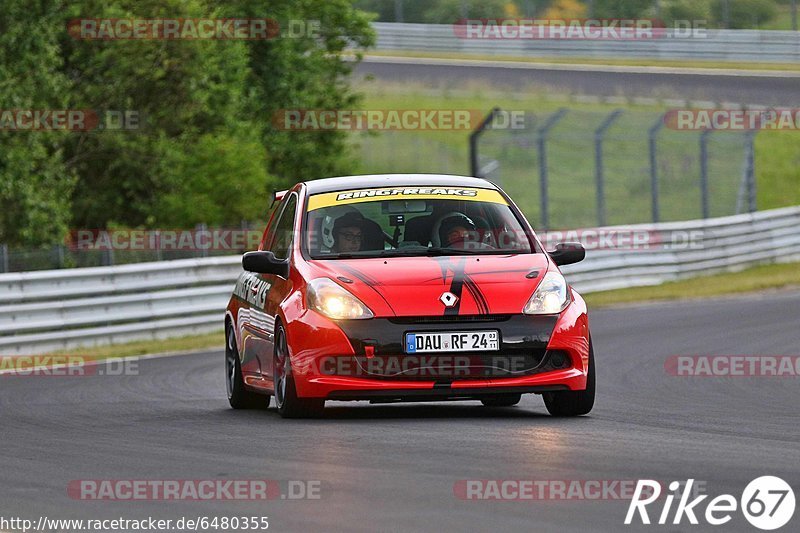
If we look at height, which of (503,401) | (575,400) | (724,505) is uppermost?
(724,505)

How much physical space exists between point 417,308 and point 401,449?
146 centimetres

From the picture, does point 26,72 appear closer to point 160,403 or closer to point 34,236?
point 34,236

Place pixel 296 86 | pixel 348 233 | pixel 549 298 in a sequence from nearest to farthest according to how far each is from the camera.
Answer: pixel 549 298, pixel 348 233, pixel 296 86

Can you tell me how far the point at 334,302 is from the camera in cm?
966

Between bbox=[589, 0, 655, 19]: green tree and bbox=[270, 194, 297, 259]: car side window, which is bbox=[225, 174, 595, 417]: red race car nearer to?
bbox=[270, 194, 297, 259]: car side window

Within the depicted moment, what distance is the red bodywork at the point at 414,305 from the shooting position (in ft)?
31.2

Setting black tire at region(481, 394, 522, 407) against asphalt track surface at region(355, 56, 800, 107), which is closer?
black tire at region(481, 394, 522, 407)

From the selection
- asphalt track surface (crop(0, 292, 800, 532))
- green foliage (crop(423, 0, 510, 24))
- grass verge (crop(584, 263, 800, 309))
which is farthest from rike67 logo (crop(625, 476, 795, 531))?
green foliage (crop(423, 0, 510, 24))

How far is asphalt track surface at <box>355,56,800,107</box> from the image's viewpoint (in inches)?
1617

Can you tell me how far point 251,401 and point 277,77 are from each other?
23.4m

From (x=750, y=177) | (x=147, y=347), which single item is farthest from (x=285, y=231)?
(x=750, y=177)

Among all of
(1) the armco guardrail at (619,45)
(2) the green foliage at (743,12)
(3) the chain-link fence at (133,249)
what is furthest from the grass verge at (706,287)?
(2) the green foliage at (743,12)

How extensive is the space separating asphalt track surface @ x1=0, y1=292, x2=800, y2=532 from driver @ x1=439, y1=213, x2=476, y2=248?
1.05 meters

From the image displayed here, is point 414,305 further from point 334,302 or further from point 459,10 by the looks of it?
point 459,10
